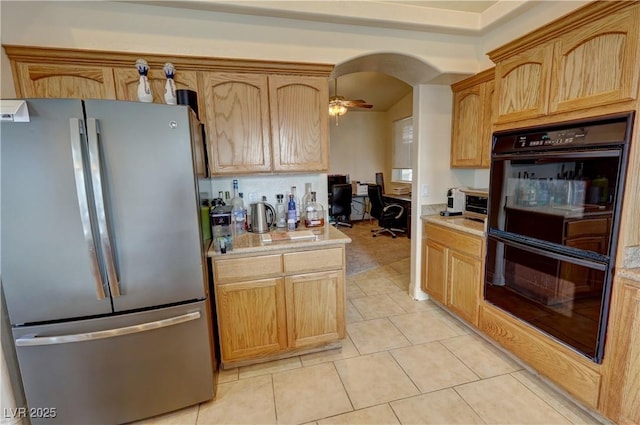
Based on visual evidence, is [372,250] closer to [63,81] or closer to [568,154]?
[568,154]

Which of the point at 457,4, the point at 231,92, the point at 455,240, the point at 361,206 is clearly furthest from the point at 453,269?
the point at 361,206

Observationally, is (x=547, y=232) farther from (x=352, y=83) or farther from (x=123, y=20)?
(x=352, y=83)

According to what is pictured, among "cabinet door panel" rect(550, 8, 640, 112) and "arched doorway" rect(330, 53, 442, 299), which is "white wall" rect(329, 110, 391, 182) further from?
"cabinet door panel" rect(550, 8, 640, 112)

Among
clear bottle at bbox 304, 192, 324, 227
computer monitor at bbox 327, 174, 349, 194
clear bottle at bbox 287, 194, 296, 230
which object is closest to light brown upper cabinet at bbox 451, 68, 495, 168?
clear bottle at bbox 304, 192, 324, 227

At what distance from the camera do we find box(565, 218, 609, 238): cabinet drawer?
145 centimetres

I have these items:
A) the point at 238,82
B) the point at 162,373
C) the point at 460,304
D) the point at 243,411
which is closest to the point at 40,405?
the point at 162,373

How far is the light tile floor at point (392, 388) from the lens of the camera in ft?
5.50

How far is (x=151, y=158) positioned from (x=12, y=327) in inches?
41.9

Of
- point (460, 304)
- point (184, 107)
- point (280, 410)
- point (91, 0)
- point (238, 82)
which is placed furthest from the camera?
point (460, 304)

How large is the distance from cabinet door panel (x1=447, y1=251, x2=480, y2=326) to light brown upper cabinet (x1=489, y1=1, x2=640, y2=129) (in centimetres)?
111

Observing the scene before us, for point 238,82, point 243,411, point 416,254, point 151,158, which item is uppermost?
point 238,82

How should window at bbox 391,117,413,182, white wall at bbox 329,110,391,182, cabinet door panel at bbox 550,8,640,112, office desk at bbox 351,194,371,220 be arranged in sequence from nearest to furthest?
cabinet door panel at bbox 550,8,640,112, window at bbox 391,117,413,182, white wall at bbox 329,110,391,182, office desk at bbox 351,194,371,220

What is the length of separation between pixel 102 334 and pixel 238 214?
3.73 feet

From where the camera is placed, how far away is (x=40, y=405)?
1.53 meters
